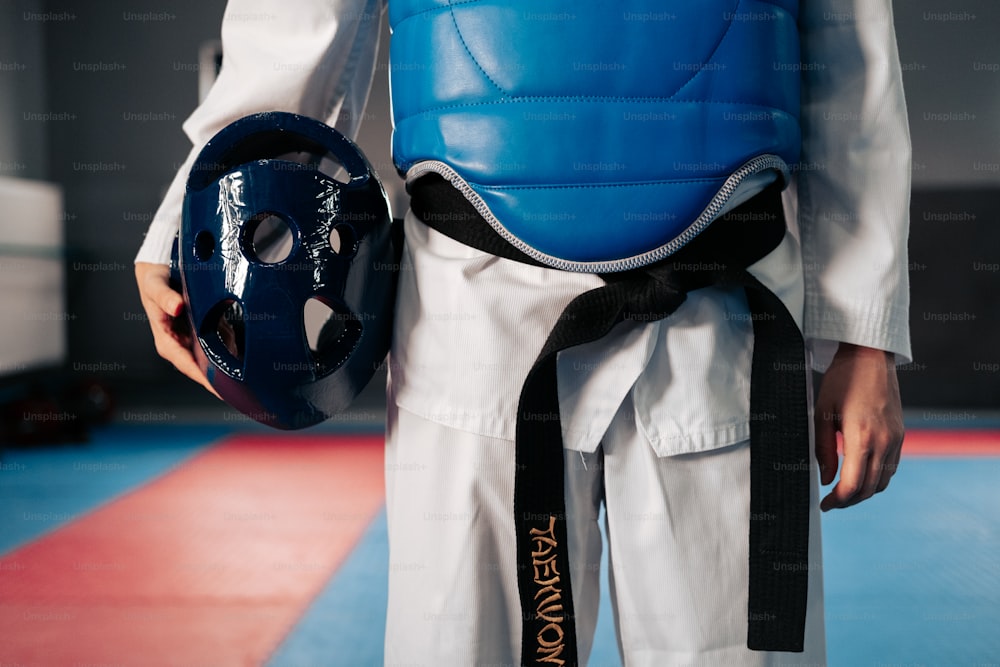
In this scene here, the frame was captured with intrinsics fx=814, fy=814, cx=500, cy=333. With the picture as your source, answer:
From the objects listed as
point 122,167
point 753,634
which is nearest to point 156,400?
point 122,167

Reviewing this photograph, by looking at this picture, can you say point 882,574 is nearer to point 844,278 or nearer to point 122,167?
point 844,278

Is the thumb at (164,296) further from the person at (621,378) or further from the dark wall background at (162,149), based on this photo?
the dark wall background at (162,149)

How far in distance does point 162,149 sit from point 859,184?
6434 millimetres

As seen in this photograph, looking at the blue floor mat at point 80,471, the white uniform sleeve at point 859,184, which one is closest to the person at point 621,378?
the white uniform sleeve at point 859,184

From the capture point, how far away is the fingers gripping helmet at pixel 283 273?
0.93 m

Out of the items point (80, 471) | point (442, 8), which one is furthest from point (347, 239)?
point (80, 471)

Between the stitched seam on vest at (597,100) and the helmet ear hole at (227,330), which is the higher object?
the stitched seam on vest at (597,100)

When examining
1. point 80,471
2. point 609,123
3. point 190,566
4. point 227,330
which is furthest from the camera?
point 80,471

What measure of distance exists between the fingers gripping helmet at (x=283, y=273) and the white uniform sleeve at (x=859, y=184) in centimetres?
56

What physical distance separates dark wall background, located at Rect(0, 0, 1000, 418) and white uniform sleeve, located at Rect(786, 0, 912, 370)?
516 cm

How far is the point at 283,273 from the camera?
93 centimetres

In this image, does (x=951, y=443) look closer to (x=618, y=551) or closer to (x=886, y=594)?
A: (x=886, y=594)

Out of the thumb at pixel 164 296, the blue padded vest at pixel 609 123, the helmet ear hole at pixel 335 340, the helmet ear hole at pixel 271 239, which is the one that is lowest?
the helmet ear hole at pixel 335 340

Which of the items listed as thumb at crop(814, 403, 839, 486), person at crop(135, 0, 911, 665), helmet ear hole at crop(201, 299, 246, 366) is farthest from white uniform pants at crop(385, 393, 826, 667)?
helmet ear hole at crop(201, 299, 246, 366)
